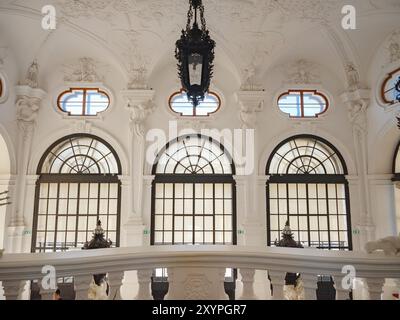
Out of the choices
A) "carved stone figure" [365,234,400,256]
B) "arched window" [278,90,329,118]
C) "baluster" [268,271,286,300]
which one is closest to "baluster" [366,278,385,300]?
"carved stone figure" [365,234,400,256]

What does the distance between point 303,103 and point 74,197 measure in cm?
810

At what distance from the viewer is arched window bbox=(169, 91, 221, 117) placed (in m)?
9.79

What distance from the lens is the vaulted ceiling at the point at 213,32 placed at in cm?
766

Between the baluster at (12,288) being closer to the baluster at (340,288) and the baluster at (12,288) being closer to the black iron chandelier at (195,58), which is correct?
the baluster at (340,288)

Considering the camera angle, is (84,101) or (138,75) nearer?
(138,75)

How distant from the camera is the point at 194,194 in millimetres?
9594

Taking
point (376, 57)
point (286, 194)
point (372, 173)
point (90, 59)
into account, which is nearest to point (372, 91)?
point (376, 57)

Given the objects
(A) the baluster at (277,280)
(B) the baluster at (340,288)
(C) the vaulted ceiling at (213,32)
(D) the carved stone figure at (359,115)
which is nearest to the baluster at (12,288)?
(A) the baluster at (277,280)

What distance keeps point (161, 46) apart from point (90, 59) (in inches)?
102

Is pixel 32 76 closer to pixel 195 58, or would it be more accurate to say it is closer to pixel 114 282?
pixel 195 58

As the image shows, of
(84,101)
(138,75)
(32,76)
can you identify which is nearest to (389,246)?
(138,75)

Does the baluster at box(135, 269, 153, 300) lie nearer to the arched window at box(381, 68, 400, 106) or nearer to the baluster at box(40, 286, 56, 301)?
the baluster at box(40, 286, 56, 301)

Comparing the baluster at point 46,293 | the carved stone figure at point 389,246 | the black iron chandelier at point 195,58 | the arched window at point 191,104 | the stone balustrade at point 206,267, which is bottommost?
the baluster at point 46,293

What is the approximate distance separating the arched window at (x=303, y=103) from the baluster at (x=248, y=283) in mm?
8748
